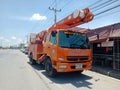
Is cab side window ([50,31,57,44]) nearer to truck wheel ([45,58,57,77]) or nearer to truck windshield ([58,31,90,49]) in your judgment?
truck windshield ([58,31,90,49])

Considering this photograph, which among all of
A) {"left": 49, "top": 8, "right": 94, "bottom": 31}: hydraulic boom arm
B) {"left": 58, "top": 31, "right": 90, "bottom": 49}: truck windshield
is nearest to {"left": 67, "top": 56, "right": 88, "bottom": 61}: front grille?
{"left": 58, "top": 31, "right": 90, "bottom": 49}: truck windshield

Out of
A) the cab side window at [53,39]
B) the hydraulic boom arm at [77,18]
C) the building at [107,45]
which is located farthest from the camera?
the building at [107,45]

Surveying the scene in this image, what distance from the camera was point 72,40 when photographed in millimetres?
9383

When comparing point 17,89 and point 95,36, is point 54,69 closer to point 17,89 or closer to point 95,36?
point 17,89

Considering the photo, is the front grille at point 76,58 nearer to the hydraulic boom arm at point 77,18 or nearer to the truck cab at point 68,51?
the truck cab at point 68,51

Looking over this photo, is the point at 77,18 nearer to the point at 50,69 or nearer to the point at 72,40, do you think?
the point at 72,40

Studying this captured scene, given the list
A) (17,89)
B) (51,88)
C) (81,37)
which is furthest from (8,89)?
(81,37)

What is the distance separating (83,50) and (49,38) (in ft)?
7.67

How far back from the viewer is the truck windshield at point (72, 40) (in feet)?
30.0

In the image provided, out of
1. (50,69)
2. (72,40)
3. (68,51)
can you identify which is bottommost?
(50,69)

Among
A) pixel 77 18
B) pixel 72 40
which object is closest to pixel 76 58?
pixel 72 40

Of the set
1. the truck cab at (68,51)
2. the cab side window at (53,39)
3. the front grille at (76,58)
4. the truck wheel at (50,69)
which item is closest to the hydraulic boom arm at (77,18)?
the truck cab at (68,51)

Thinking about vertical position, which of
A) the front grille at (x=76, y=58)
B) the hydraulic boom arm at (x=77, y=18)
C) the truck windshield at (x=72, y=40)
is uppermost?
the hydraulic boom arm at (x=77, y=18)

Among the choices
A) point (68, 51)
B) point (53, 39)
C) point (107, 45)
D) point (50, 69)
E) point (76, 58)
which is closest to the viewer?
point (68, 51)
